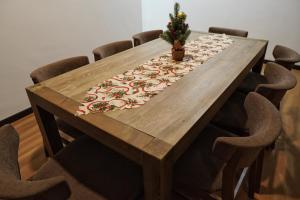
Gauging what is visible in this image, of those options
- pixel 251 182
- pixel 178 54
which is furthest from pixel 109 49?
pixel 251 182

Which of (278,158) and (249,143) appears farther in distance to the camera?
(278,158)

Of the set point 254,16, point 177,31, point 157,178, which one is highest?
point 177,31

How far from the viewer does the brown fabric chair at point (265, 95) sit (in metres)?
1.19

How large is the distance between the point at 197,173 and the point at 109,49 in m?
1.35

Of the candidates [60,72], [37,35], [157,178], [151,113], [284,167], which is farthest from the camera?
[37,35]

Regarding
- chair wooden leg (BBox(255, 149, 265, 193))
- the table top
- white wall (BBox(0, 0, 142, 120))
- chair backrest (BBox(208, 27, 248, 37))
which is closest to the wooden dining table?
the table top

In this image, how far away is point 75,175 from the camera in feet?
3.39

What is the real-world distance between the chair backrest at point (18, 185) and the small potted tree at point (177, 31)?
1124 mm

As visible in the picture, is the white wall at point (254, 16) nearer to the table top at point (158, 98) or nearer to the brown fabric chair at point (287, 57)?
the brown fabric chair at point (287, 57)

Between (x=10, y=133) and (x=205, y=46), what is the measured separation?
5.07ft

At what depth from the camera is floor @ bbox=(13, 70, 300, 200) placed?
1514 mm

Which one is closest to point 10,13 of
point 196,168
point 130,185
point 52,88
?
point 52,88

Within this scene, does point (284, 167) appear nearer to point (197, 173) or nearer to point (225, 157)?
point (197, 173)

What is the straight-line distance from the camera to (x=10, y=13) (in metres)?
2.01
